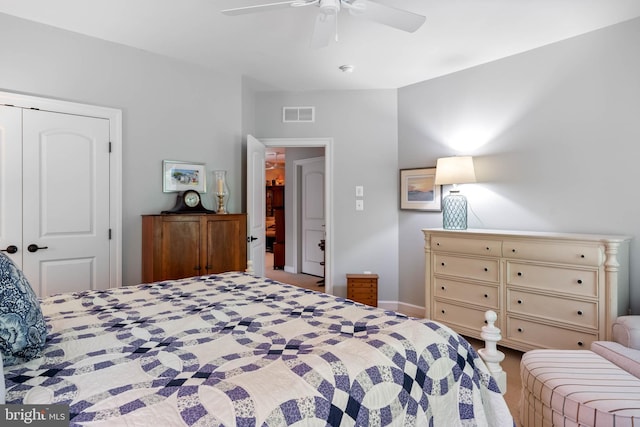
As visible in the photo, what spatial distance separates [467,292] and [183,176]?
2851 mm

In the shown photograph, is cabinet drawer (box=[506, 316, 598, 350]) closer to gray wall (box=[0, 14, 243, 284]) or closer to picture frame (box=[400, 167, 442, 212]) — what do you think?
picture frame (box=[400, 167, 442, 212])

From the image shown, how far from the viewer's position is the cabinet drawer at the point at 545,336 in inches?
104

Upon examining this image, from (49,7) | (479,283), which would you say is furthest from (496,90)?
(49,7)

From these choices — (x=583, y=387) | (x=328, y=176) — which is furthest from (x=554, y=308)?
(x=328, y=176)

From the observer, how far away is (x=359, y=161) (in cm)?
451

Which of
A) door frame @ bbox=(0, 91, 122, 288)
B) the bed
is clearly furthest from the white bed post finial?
door frame @ bbox=(0, 91, 122, 288)

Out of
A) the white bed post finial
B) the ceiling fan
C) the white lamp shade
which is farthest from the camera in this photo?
the white lamp shade

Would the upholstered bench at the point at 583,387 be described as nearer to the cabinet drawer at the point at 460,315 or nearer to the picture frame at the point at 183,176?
the cabinet drawer at the point at 460,315

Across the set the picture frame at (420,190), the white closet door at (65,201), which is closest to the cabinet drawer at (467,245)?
the picture frame at (420,190)

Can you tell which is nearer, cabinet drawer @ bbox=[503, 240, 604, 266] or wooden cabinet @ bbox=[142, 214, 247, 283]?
cabinet drawer @ bbox=[503, 240, 604, 266]

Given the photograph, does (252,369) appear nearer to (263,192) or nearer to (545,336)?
(545,336)

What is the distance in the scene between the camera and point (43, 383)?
100 centimetres

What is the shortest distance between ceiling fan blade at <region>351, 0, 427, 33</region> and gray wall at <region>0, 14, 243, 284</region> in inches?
84.9

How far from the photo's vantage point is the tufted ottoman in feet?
5.08
